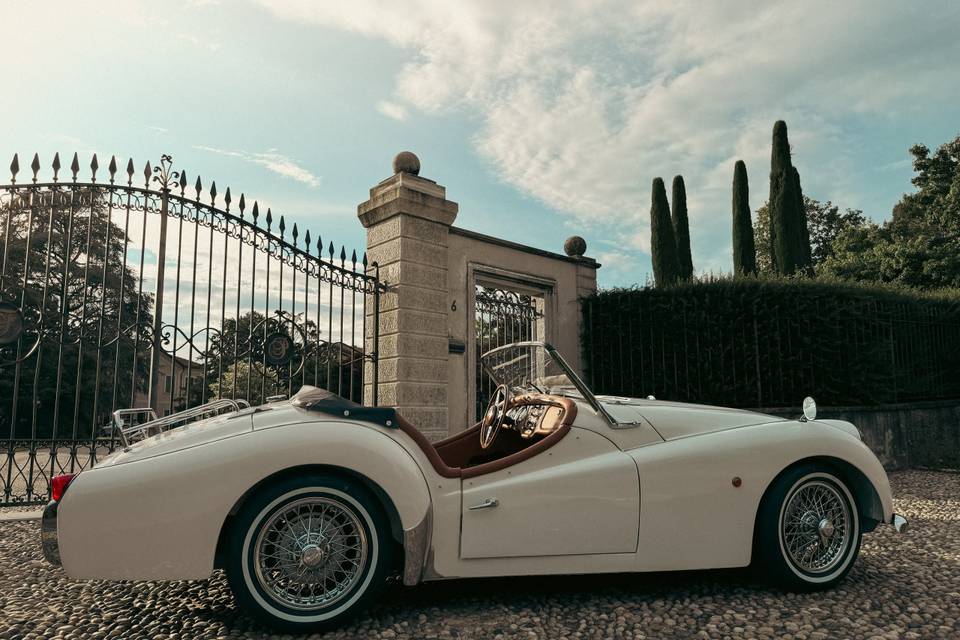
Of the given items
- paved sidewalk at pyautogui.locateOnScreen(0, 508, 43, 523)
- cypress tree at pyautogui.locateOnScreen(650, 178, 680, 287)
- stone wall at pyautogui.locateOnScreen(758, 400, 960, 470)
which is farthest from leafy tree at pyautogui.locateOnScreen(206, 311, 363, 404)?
cypress tree at pyautogui.locateOnScreen(650, 178, 680, 287)

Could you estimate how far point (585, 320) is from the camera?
9328mm

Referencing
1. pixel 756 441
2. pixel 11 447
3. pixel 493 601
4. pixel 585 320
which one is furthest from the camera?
pixel 585 320

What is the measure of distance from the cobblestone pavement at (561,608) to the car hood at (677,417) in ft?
2.63

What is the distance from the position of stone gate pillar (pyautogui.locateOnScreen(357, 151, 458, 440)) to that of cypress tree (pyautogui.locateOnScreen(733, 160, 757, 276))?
64.5ft

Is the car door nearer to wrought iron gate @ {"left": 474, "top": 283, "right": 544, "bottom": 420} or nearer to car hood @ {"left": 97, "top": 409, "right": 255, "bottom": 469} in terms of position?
car hood @ {"left": 97, "top": 409, "right": 255, "bottom": 469}

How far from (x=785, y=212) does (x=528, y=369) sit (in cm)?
2212

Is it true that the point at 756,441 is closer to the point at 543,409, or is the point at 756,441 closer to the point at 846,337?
the point at 543,409

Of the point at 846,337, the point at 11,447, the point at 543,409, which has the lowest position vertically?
the point at 11,447

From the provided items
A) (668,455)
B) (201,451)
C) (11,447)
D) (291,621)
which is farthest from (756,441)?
(11,447)

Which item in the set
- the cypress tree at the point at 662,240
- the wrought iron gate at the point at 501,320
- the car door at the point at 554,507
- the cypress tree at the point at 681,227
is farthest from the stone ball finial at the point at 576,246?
the cypress tree at the point at 681,227

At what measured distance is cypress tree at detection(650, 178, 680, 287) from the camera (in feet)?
76.9

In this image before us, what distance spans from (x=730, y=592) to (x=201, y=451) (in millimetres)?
2594

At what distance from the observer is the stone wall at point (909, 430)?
7.83 m

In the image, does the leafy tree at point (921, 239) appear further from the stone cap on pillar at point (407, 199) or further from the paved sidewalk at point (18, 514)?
the paved sidewalk at point (18, 514)
